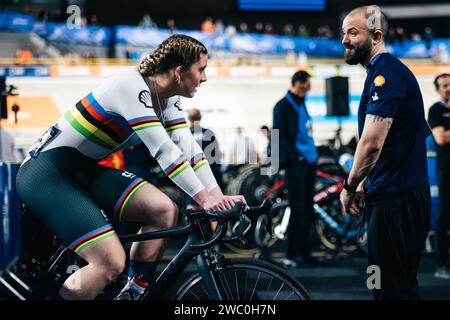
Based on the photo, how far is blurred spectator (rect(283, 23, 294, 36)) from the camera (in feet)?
112

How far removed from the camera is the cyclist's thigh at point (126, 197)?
325 centimetres

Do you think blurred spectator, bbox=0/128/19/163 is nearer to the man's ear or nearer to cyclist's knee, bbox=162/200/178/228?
cyclist's knee, bbox=162/200/178/228

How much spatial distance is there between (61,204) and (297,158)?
464 centimetres

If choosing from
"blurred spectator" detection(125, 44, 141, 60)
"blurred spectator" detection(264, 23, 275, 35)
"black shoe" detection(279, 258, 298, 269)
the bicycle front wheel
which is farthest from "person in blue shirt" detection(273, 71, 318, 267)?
"blurred spectator" detection(264, 23, 275, 35)

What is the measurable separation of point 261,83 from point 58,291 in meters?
16.7

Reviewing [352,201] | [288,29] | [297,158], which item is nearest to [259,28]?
[288,29]

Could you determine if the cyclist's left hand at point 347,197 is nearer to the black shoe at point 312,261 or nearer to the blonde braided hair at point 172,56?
the blonde braided hair at point 172,56

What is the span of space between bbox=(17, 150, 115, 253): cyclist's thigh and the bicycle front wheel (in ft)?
1.54

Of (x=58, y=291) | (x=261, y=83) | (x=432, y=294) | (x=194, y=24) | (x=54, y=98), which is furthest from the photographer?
(x=194, y=24)

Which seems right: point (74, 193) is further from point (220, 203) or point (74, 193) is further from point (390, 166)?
point (390, 166)

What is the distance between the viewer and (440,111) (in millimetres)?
6805

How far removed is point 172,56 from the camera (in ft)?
10.7

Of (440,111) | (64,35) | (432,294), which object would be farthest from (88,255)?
(64,35)
